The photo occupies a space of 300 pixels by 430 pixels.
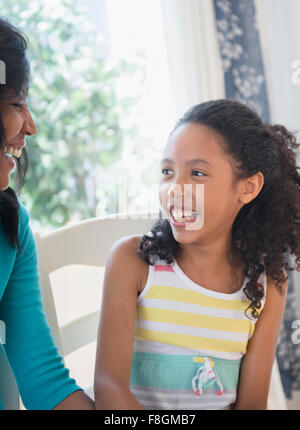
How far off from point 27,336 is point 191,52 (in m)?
1.00

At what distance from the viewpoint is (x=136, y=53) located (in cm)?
184

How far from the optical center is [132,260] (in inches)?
36.2

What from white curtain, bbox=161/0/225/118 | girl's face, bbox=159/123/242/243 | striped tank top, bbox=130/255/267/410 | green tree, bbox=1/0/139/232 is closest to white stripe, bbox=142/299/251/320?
striped tank top, bbox=130/255/267/410

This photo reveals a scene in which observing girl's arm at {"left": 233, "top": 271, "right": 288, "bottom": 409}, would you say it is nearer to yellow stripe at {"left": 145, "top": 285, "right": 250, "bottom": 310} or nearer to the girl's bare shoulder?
yellow stripe at {"left": 145, "top": 285, "right": 250, "bottom": 310}

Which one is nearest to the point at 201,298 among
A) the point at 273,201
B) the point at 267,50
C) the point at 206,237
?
the point at 206,237

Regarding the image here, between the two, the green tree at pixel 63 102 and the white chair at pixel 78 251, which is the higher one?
the green tree at pixel 63 102

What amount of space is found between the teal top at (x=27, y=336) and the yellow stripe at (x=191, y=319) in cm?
19

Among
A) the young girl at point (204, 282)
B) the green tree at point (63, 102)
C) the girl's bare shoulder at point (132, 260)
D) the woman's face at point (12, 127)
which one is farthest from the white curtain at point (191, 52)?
the woman's face at point (12, 127)

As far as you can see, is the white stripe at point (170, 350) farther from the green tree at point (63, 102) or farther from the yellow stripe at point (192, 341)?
the green tree at point (63, 102)

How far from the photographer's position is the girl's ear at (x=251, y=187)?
95 cm

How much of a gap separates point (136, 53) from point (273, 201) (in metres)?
1.06

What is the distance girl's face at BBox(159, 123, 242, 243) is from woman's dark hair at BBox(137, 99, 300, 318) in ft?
0.08

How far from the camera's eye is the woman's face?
2.47 feet

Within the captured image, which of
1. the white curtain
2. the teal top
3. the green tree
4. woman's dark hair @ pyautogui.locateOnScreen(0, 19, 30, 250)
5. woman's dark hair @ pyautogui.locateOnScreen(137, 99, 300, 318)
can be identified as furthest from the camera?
the green tree
